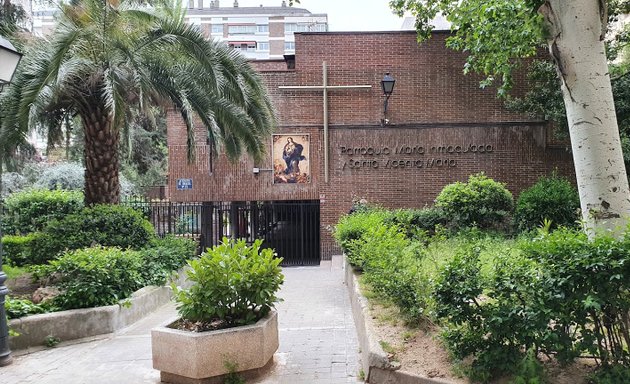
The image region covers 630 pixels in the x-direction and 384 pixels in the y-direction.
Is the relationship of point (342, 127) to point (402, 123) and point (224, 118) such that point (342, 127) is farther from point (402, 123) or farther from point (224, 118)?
point (224, 118)

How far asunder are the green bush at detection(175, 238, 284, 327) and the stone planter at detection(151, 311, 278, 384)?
21 centimetres

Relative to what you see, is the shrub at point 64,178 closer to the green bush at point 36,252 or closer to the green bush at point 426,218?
the green bush at point 36,252

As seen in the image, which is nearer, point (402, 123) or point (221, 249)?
point (221, 249)

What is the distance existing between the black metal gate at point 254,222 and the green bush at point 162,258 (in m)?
5.37

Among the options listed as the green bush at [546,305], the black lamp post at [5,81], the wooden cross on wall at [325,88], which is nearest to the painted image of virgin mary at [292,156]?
the wooden cross on wall at [325,88]

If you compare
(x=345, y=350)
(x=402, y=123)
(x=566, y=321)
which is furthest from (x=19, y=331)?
(x=402, y=123)

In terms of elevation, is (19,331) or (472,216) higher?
(472,216)

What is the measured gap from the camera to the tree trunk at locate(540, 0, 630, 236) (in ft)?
15.7

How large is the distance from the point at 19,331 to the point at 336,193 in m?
11.2

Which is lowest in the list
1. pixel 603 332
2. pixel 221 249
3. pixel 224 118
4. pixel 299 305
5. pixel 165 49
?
pixel 299 305

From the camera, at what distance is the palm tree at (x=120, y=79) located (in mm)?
9180

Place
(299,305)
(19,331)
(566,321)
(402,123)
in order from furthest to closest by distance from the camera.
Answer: (402,123)
(299,305)
(19,331)
(566,321)

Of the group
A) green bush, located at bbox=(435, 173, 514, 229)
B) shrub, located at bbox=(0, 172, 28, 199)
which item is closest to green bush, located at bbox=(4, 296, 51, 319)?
green bush, located at bbox=(435, 173, 514, 229)

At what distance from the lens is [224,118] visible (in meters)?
11.4
